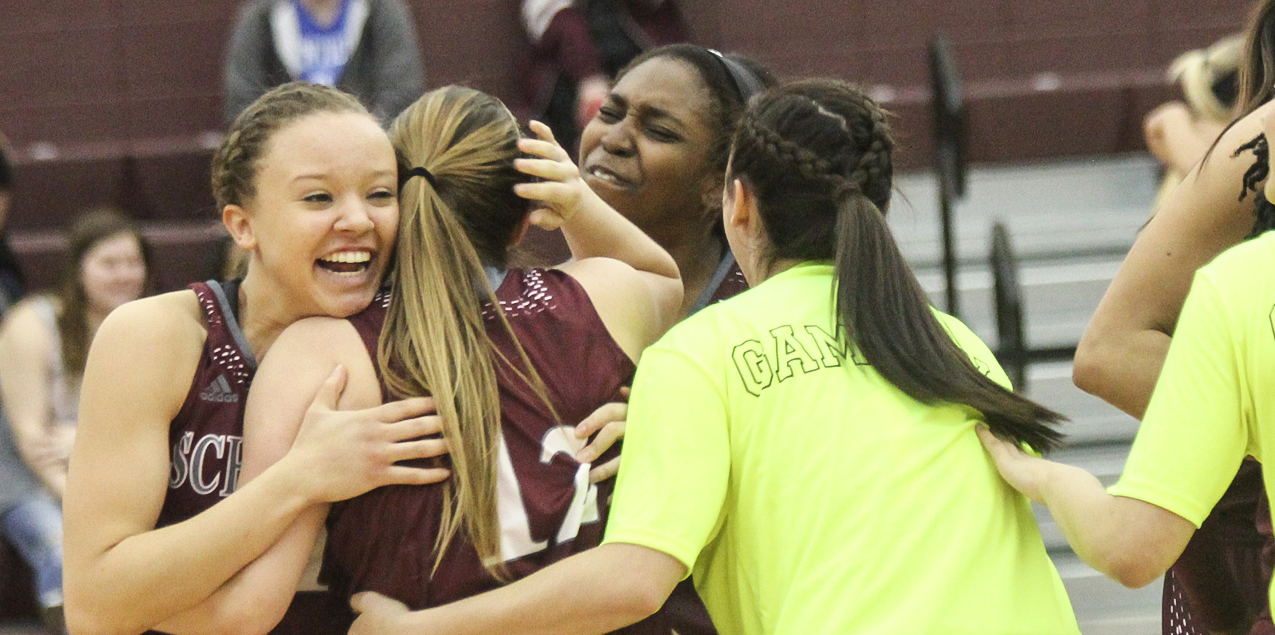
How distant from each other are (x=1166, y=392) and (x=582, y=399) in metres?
0.70

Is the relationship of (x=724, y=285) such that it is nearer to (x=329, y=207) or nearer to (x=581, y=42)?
(x=329, y=207)

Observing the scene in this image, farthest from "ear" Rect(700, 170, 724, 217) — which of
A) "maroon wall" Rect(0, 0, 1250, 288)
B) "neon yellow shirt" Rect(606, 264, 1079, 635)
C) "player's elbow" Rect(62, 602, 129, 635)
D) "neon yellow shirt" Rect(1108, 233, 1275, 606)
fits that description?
"maroon wall" Rect(0, 0, 1250, 288)

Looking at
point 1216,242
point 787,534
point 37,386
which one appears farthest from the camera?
point 37,386

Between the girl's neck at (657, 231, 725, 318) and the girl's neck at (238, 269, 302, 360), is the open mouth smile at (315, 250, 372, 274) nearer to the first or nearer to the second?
the girl's neck at (238, 269, 302, 360)

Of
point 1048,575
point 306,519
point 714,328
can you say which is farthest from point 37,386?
point 1048,575

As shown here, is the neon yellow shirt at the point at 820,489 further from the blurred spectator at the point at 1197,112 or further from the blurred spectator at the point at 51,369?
the blurred spectator at the point at 51,369

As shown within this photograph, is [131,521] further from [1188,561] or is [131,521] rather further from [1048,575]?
[1188,561]

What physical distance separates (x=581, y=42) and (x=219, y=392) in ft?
11.5

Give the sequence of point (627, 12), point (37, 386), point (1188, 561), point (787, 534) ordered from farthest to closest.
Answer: point (627, 12) < point (37, 386) < point (1188, 561) < point (787, 534)

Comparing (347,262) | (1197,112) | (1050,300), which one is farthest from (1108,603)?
(347,262)

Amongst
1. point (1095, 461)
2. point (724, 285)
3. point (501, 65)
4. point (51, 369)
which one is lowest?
point (1095, 461)

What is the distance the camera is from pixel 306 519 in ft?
5.28

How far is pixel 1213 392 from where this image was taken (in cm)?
138

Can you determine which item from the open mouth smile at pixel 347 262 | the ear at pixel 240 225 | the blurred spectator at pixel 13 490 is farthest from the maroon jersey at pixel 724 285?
the blurred spectator at pixel 13 490
